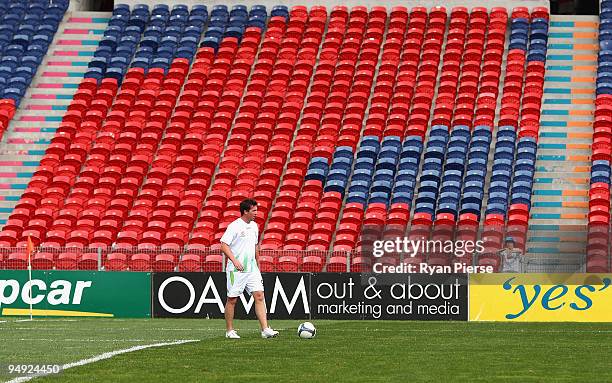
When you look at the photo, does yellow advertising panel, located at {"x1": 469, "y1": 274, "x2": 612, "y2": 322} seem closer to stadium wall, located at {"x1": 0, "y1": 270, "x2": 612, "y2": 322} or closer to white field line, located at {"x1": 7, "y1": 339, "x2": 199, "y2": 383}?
stadium wall, located at {"x1": 0, "y1": 270, "x2": 612, "y2": 322}

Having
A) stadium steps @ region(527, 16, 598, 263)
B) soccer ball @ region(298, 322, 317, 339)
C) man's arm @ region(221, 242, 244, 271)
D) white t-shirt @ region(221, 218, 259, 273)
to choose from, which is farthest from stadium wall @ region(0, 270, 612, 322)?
man's arm @ region(221, 242, 244, 271)

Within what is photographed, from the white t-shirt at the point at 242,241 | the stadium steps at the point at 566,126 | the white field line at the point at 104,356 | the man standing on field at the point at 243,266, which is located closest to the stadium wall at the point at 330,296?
the stadium steps at the point at 566,126

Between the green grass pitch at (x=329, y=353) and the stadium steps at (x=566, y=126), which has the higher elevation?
the stadium steps at (x=566, y=126)

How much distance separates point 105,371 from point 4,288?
16.2 metres

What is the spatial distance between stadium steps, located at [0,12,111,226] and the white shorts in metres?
17.5

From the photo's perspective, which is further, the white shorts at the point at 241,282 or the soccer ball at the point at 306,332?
the white shorts at the point at 241,282

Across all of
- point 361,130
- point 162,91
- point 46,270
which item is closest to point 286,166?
point 361,130

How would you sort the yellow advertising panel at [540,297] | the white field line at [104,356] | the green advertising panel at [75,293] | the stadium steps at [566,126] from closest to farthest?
the white field line at [104,356] → the yellow advertising panel at [540,297] → the green advertising panel at [75,293] → the stadium steps at [566,126]

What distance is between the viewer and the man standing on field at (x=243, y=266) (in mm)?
18344

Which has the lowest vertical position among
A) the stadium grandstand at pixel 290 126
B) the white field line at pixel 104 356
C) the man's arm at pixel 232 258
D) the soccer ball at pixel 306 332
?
the white field line at pixel 104 356

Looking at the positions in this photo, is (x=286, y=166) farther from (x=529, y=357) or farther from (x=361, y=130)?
(x=529, y=357)

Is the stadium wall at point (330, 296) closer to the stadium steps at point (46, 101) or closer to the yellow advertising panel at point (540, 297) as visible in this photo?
the yellow advertising panel at point (540, 297)

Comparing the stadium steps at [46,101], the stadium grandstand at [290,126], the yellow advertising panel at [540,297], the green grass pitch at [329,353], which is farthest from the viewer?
the stadium steps at [46,101]

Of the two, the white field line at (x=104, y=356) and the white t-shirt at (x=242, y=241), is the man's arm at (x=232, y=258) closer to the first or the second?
the white t-shirt at (x=242, y=241)
